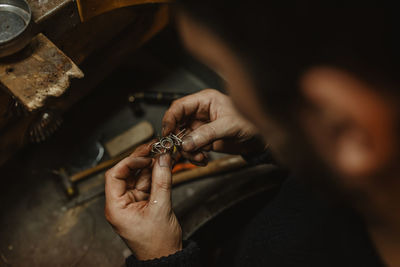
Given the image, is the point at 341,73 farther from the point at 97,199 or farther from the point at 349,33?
the point at 97,199

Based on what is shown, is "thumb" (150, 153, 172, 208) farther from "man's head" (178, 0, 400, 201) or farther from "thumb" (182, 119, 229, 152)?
"man's head" (178, 0, 400, 201)

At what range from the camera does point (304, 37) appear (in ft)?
1.26

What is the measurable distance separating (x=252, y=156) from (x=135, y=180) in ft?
1.44

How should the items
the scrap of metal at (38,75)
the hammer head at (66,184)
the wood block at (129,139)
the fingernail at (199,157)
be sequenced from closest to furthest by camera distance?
the scrap of metal at (38,75)
the fingernail at (199,157)
the hammer head at (66,184)
the wood block at (129,139)

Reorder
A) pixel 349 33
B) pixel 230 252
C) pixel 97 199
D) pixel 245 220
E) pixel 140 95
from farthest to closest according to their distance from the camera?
pixel 140 95 → pixel 97 199 → pixel 245 220 → pixel 230 252 → pixel 349 33

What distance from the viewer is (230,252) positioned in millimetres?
1232

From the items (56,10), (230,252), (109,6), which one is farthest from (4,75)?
(230,252)

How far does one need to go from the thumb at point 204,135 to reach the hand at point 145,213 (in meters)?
0.08

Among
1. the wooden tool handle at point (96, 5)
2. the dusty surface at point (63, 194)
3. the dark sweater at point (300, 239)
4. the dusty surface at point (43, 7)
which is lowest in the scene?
the dusty surface at point (63, 194)

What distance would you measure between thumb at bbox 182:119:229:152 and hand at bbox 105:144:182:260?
0.08 m

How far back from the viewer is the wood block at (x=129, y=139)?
5.34 ft

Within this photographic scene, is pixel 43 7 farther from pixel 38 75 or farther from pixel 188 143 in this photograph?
pixel 188 143

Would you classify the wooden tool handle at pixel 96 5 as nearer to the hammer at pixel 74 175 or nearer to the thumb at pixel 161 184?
the thumb at pixel 161 184

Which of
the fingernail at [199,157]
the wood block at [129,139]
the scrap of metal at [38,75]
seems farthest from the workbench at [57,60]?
the fingernail at [199,157]
